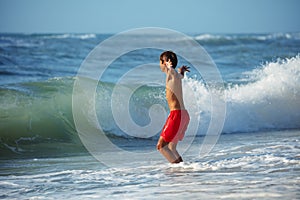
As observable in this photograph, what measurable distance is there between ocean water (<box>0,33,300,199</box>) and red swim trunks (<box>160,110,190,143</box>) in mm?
340

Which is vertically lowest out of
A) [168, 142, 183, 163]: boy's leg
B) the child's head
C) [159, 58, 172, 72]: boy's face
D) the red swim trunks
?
[168, 142, 183, 163]: boy's leg

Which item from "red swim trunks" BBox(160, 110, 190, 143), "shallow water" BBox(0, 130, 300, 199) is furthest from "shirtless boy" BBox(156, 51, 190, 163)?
"shallow water" BBox(0, 130, 300, 199)

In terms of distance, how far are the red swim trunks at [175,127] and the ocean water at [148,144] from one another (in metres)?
0.34

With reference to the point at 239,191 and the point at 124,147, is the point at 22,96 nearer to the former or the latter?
the point at 124,147

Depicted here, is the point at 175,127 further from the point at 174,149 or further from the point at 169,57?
the point at 169,57

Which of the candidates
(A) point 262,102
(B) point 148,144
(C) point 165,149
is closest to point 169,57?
(C) point 165,149

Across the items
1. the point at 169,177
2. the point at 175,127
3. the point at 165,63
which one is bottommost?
the point at 169,177

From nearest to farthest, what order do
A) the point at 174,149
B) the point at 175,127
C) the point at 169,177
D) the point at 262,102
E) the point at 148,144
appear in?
the point at 169,177
the point at 175,127
the point at 174,149
the point at 148,144
the point at 262,102

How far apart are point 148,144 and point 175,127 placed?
297 cm

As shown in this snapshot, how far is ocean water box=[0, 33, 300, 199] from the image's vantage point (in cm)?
502

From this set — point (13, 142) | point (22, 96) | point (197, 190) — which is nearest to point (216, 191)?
point (197, 190)

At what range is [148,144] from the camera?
28.8 ft

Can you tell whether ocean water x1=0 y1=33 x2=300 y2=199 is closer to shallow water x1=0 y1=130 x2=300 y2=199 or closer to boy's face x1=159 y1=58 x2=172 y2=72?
shallow water x1=0 y1=130 x2=300 y2=199

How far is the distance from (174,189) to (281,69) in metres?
7.57
